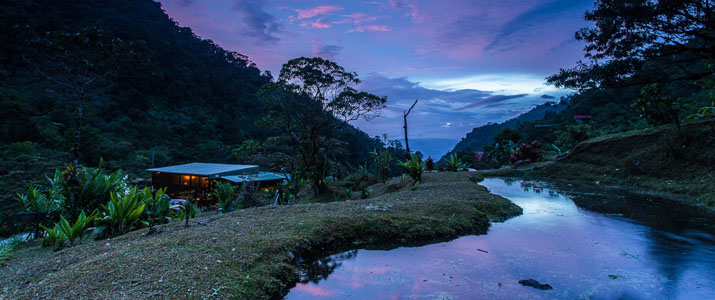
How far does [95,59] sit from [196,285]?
26.9 ft

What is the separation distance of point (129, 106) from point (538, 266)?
39.3 metres

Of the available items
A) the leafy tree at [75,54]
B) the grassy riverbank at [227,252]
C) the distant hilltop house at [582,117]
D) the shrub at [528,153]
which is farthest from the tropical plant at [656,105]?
the leafy tree at [75,54]

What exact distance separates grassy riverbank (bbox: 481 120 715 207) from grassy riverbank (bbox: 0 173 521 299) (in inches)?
207

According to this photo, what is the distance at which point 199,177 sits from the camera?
56.5ft

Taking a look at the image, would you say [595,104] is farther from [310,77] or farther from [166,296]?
[166,296]

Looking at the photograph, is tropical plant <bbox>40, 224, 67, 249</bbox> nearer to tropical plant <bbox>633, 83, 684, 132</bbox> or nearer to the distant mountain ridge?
tropical plant <bbox>633, 83, 684, 132</bbox>

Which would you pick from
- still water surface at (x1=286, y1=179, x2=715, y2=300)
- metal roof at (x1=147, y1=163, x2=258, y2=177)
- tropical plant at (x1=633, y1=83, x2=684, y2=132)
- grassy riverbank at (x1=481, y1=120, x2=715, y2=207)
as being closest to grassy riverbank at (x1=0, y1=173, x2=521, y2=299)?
still water surface at (x1=286, y1=179, x2=715, y2=300)

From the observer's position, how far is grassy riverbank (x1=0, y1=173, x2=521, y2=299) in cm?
237

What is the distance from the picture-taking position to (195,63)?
44000 millimetres

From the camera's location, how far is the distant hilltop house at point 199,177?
1558 cm

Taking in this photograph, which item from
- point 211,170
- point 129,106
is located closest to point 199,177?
point 211,170

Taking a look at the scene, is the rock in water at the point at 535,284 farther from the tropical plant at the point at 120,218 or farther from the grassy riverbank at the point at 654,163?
the grassy riverbank at the point at 654,163

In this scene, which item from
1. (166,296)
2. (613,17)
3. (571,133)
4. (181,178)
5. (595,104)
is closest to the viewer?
(166,296)

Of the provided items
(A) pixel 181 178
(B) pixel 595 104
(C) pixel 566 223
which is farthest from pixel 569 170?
(B) pixel 595 104
